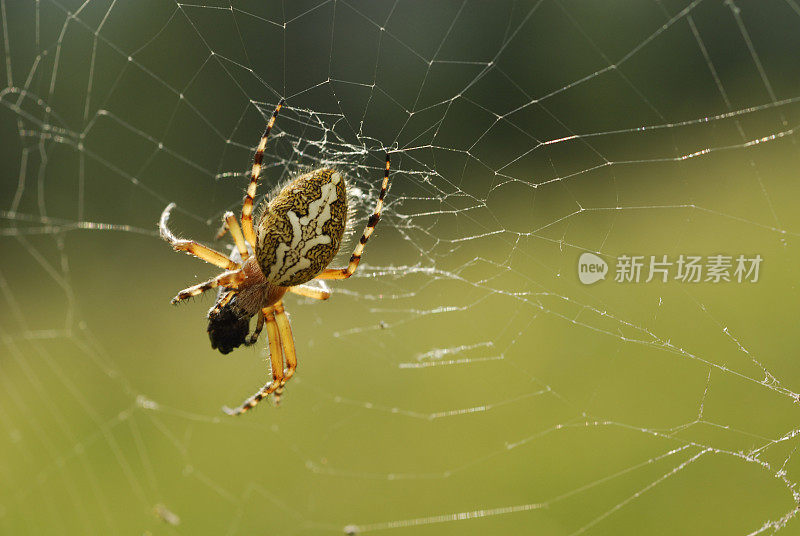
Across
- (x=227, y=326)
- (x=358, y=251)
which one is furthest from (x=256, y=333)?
(x=358, y=251)

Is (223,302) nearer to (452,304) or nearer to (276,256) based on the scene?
(276,256)

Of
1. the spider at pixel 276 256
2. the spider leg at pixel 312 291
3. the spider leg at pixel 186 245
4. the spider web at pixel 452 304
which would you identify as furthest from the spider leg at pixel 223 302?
the spider web at pixel 452 304

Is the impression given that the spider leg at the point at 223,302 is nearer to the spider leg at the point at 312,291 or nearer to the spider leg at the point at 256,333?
the spider leg at the point at 256,333

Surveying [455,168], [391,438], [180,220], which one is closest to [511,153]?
[455,168]

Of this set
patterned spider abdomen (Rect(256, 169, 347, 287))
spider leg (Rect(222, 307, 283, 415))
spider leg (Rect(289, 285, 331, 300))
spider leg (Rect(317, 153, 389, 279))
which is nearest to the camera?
patterned spider abdomen (Rect(256, 169, 347, 287))

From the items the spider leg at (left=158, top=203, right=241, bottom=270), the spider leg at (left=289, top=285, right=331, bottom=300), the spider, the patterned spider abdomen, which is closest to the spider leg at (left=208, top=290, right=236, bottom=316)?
the spider

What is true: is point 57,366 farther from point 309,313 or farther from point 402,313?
point 402,313

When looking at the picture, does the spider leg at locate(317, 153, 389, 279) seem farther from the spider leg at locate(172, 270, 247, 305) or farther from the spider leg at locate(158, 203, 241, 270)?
the spider leg at locate(158, 203, 241, 270)
